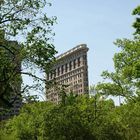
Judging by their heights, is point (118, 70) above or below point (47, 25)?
above

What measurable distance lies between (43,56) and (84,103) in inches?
1324

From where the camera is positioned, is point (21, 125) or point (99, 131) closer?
point (99, 131)

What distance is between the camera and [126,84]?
158 ft

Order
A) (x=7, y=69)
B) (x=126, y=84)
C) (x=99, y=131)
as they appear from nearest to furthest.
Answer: (x=7, y=69) → (x=99, y=131) → (x=126, y=84)

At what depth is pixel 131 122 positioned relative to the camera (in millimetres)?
49812

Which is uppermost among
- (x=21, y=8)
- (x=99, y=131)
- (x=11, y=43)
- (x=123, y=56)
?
(x=123, y=56)

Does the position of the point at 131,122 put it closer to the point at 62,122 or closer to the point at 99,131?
the point at 99,131

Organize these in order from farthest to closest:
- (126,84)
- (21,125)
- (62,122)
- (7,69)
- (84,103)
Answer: (21,125) → (84,103) → (126,84) → (62,122) → (7,69)

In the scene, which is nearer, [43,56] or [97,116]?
[43,56]

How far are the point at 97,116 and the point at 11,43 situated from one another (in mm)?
28453

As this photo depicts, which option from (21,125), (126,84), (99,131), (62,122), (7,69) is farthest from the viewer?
(21,125)

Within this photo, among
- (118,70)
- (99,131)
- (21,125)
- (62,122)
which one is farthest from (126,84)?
(21,125)

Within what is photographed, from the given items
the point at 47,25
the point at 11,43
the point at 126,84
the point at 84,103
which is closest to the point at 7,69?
the point at 11,43

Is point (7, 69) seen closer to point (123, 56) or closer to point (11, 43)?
point (11, 43)
